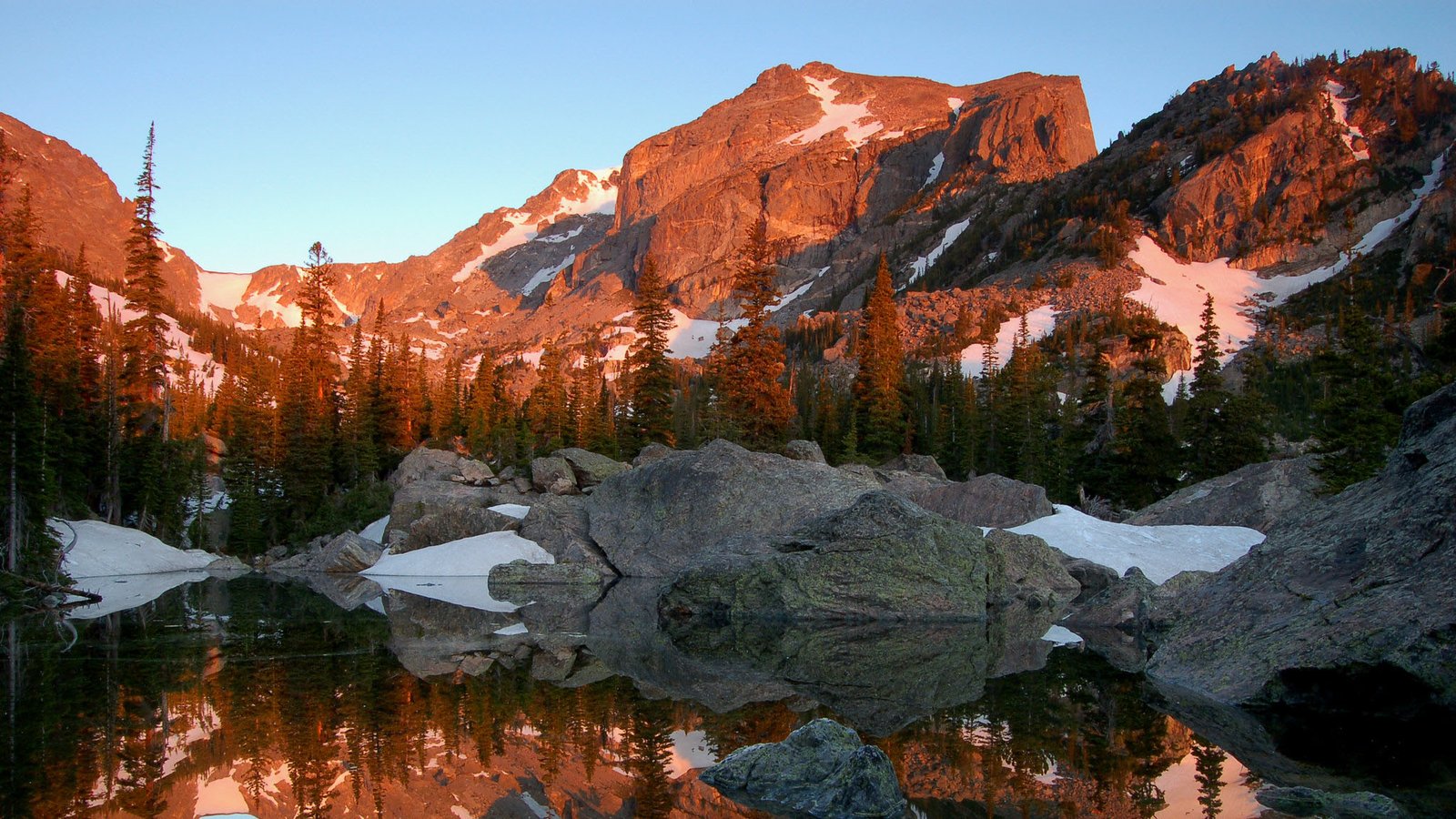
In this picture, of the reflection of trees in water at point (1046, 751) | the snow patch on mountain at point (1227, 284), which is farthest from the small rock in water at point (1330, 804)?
the snow patch on mountain at point (1227, 284)

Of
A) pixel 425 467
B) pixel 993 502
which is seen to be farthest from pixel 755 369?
pixel 425 467

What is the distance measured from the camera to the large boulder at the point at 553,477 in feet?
116

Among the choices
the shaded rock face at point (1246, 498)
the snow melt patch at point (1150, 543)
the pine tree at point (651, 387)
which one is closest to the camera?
the snow melt patch at point (1150, 543)

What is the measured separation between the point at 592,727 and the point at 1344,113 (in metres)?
177

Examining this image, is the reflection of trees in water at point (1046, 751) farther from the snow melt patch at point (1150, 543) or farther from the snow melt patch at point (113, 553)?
the snow melt patch at point (113, 553)

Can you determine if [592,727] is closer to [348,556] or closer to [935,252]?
[348,556]

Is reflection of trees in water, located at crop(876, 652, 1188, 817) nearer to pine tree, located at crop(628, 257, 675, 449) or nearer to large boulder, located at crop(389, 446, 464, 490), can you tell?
large boulder, located at crop(389, 446, 464, 490)

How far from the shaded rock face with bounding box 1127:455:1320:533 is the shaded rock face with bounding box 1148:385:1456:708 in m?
16.3

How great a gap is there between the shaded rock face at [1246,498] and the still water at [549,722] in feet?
50.9

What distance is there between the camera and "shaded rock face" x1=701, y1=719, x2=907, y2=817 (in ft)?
18.9

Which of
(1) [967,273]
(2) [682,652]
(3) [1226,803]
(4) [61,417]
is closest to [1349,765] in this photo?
(3) [1226,803]

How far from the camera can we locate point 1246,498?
2688 centimetres

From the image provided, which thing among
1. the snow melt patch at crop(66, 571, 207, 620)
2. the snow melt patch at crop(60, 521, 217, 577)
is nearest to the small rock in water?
the snow melt patch at crop(66, 571, 207, 620)

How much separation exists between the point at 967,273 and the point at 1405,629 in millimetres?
152579
